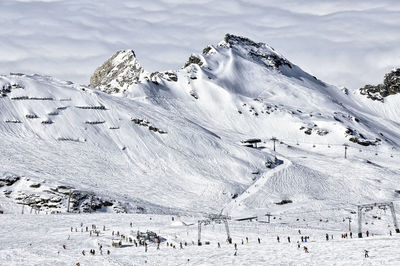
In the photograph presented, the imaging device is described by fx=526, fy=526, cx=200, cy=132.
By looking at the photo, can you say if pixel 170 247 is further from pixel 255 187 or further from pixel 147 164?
pixel 147 164

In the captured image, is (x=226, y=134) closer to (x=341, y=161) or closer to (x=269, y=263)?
(x=341, y=161)

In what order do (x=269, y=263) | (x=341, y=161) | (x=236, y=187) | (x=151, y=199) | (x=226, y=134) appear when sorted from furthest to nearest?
(x=226, y=134) → (x=341, y=161) → (x=236, y=187) → (x=151, y=199) → (x=269, y=263)

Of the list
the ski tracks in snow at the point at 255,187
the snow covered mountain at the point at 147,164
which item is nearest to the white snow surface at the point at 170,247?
the snow covered mountain at the point at 147,164

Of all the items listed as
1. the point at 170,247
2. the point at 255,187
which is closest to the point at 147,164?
the point at 255,187

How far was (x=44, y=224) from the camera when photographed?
90.8 m

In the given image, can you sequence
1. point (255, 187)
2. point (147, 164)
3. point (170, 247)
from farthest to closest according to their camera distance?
point (147, 164), point (255, 187), point (170, 247)

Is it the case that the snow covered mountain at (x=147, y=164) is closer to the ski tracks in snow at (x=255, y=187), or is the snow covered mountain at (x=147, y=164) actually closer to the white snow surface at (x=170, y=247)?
the ski tracks in snow at (x=255, y=187)

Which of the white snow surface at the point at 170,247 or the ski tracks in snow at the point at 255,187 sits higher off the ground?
the ski tracks in snow at the point at 255,187

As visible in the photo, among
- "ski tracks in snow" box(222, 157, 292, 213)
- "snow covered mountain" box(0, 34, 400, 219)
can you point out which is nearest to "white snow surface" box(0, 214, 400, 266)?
"snow covered mountain" box(0, 34, 400, 219)

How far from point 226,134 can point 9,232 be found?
4889 inches

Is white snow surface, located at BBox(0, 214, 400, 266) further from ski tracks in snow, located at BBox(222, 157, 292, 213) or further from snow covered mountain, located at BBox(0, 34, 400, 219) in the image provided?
ski tracks in snow, located at BBox(222, 157, 292, 213)

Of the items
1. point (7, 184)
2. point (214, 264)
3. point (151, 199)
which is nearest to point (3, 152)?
point (7, 184)

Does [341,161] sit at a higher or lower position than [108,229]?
higher

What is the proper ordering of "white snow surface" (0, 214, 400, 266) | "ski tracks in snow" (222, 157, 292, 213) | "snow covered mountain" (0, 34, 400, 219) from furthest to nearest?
"ski tracks in snow" (222, 157, 292, 213) < "snow covered mountain" (0, 34, 400, 219) < "white snow surface" (0, 214, 400, 266)
